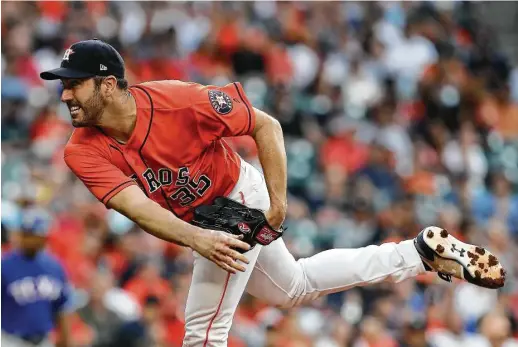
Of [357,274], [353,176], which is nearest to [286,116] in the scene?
[353,176]

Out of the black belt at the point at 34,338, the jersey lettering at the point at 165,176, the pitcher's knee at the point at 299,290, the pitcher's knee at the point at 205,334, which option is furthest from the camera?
the black belt at the point at 34,338

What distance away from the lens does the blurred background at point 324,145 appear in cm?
880

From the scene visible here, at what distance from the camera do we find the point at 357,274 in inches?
214

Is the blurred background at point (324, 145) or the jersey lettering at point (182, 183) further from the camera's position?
the blurred background at point (324, 145)

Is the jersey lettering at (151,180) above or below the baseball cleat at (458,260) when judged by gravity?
above

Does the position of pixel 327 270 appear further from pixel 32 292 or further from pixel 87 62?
pixel 32 292

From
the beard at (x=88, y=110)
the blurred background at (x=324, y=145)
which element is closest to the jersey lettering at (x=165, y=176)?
the beard at (x=88, y=110)

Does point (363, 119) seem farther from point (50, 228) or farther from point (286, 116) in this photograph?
point (50, 228)

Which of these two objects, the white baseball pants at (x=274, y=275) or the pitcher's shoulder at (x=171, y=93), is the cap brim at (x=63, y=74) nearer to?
the pitcher's shoulder at (x=171, y=93)

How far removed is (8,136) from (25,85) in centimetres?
73

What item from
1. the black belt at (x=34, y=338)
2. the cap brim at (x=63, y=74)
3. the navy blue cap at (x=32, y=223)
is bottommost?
the black belt at (x=34, y=338)

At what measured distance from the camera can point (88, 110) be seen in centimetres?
504

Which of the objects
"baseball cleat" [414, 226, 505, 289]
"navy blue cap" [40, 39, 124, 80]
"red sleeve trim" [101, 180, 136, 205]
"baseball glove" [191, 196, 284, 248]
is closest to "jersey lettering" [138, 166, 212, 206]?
"baseball glove" [191, 196, 284, 248]

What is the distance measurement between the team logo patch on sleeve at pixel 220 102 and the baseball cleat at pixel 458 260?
3.88 feet
